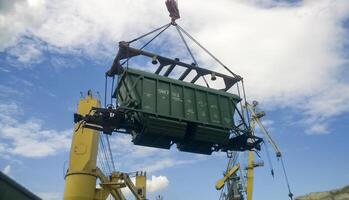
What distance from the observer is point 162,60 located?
15133 mm

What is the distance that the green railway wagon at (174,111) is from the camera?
1376 cm

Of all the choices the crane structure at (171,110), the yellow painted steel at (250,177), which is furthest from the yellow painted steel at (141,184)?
A: the yellow painted steel at (250,177)

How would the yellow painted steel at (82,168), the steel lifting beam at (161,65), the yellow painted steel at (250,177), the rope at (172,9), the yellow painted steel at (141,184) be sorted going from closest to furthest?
the steel lifting beam at (161,65) → the rope at (172,9) → the yellow painted steel at (82,168) → the yellow painted steel at (141,184) → the yellow painted steel at (250,177)

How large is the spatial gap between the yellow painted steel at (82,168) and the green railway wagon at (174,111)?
6.41 m

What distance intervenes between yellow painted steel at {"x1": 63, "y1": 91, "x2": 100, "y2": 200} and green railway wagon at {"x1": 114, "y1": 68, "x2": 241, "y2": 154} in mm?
6409

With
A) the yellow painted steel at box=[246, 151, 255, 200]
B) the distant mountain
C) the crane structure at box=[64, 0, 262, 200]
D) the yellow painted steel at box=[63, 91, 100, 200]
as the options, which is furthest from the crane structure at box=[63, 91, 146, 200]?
the yellow painted steel at box=[246, 151, 255, 200]

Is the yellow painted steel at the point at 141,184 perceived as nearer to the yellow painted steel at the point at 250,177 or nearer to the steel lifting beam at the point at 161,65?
the steel lifting beam at the point at 161,65

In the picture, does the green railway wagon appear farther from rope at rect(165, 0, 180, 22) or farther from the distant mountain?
the distant mountain

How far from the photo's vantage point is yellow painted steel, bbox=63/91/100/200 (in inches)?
773

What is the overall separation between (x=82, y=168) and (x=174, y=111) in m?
8.27

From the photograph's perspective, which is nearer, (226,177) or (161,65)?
(161,65)

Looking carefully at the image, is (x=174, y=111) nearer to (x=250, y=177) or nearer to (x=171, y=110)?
(x=171, y=110)

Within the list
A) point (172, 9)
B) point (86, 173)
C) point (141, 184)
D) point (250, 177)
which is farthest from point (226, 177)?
point (172, 9)

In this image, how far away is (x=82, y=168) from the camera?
19953 millimetres
